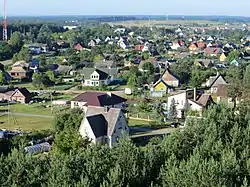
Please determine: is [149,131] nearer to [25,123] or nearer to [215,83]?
[25,123]

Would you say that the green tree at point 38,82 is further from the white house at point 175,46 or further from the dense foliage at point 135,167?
the white house at point 175,46

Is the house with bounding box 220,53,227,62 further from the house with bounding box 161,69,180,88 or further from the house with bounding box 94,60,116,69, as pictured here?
the house with bounding box 161,69,180,88

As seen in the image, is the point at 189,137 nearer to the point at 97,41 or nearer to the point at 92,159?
the point at 92,159

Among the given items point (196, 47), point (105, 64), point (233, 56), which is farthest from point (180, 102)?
point (196, 47)

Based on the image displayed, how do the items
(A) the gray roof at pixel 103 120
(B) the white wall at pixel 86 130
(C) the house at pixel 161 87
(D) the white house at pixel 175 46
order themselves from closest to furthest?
(B) the white wall at pixel 86 130 → (A) the gray roof at pixel 103 120 → (C) the house at pixel 161 87 → (D) the white house at pixel 175 46

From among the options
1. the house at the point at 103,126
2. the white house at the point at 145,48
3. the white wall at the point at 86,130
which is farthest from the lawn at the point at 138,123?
the white house at the point at 145,48
